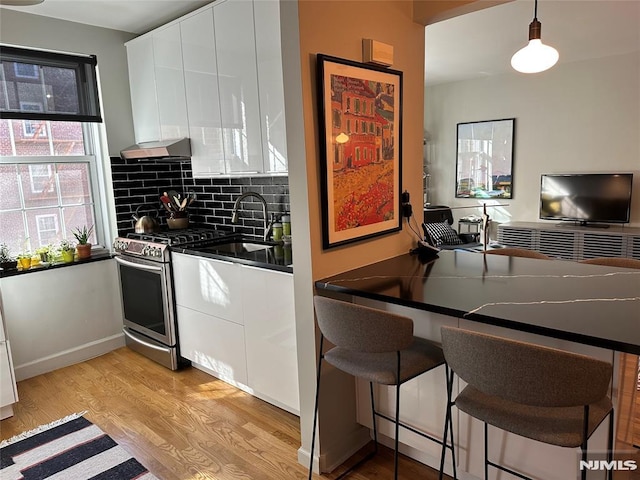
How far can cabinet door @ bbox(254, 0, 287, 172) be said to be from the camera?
257 cm

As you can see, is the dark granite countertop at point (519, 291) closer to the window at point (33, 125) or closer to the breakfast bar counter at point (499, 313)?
the breakfast bar counter at point (499, 313)

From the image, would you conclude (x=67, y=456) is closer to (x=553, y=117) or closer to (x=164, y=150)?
(x=164, y=150)

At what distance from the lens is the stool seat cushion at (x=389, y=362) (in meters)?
1.68

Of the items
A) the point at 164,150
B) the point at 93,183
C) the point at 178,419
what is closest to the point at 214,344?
the point at 178,419

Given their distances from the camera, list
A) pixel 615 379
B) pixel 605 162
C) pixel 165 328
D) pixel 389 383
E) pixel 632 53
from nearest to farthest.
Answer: pixel 615 379
pixel 389 383
pixel 165 328
pixel 632 53
pixel 605 162

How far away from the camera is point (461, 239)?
6090mm

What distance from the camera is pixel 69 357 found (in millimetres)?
3453

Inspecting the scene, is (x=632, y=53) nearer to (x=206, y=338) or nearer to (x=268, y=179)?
(x=268, y=179)

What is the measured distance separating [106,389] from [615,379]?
116 inches

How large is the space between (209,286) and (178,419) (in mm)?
809

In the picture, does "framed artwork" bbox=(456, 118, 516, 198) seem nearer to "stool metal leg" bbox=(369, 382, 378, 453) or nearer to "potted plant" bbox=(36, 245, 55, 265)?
"stool metal leg" bbox=(369, 382, 378, 453)

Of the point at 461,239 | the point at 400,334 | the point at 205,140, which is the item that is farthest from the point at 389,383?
the point at 461,239

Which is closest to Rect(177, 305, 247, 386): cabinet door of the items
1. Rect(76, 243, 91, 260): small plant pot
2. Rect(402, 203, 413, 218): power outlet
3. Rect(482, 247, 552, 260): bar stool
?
Rect(76, 243, 91, 260): small plant pot

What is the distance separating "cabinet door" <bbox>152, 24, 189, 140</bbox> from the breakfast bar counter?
195 cm
